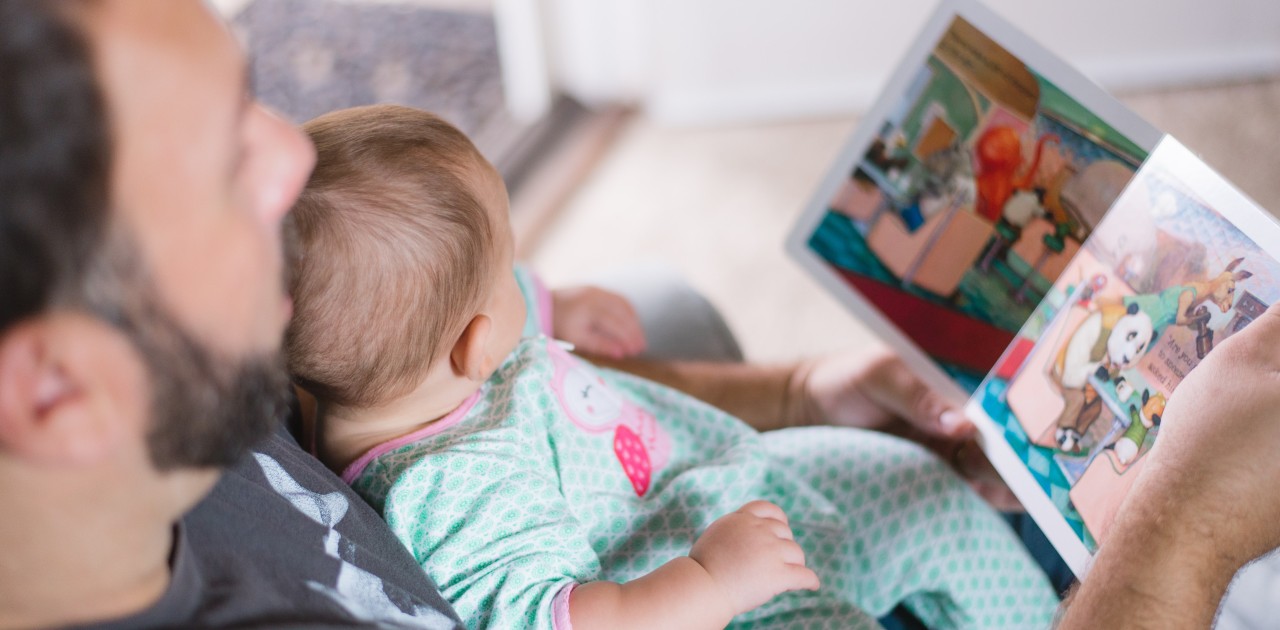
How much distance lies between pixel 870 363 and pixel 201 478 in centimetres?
82

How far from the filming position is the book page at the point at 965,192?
3.11 ft

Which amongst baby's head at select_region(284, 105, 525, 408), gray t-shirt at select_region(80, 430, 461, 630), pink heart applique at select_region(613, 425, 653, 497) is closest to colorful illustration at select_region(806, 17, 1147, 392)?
pink heart applique at select_region(613, 425, 653, 497)

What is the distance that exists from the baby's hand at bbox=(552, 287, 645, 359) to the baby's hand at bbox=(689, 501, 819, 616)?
1.28ft

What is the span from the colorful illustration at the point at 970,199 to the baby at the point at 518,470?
0.21 metres

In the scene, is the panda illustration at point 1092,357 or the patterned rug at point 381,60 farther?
the patterned rug at point 381,60

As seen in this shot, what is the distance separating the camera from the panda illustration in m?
0.87

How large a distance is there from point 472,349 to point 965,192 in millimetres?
582

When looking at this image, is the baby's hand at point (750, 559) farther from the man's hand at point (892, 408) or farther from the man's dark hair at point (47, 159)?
the man's dark hair at point (47, 159)

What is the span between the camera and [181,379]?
0.54 metres

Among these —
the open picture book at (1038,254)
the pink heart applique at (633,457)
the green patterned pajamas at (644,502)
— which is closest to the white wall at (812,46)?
the open picture book at (1038,254)

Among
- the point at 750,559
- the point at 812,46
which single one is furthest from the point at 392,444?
the point at 812,46

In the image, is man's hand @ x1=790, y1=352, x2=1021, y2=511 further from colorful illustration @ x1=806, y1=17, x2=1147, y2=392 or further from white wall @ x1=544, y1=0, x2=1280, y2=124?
white wall @ x1=544, y1=0, x2=1280, y2=124

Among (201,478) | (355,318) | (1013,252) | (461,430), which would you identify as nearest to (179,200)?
(201,478)

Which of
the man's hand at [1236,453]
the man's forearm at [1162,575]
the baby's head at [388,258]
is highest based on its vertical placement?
the man's hand at [1236,453]
